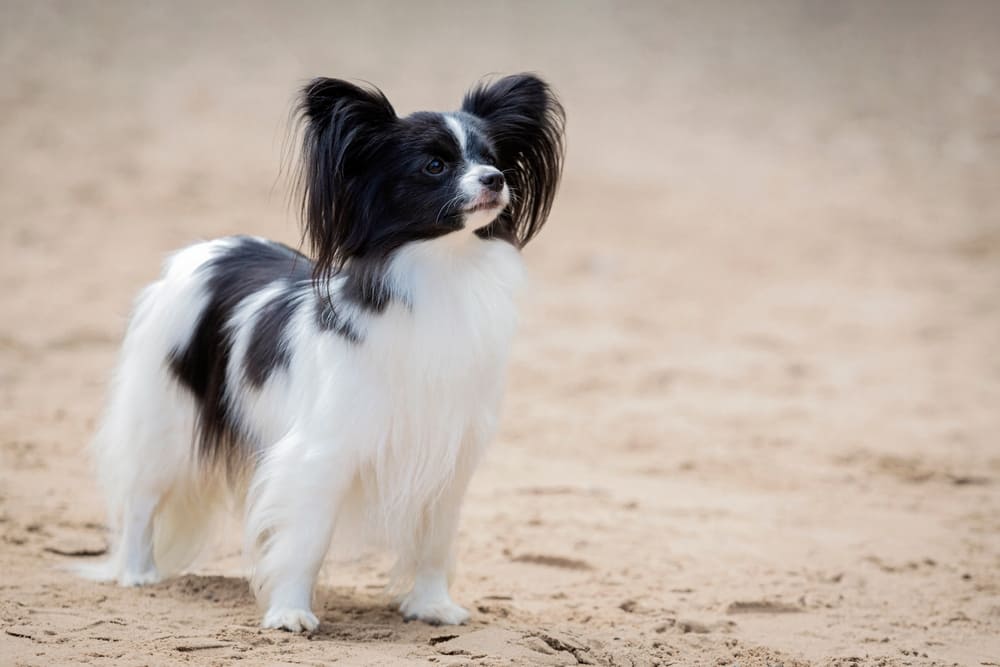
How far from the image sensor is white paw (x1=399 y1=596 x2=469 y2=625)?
412 centimetres

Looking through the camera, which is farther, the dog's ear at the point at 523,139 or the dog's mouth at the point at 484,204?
the dog's ear at the point at 523,139

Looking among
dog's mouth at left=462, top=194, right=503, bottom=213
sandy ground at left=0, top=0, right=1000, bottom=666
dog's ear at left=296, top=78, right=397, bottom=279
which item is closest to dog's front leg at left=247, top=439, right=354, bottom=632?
sandy ground at left=0, top=0, right=1000, bottom=666

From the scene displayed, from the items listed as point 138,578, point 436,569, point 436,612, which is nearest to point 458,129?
point 436,569

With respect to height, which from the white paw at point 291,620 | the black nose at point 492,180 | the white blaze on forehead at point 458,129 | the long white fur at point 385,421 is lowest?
the white paw at point 291,620

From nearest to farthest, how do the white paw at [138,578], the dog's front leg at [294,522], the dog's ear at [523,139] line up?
the dog's front leg at [294,522] < the dog's ear at [523,139] < the white paw at [138,578]

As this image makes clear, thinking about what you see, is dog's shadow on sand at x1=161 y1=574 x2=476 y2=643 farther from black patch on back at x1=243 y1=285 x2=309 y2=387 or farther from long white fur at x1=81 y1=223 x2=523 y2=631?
black patch on back at x1=243 y1=285 x2=309 y2=387

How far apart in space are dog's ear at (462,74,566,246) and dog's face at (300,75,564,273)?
184 mm

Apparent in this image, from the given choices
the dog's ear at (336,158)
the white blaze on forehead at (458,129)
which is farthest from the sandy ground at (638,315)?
the white blaze on forehead at (458,129)

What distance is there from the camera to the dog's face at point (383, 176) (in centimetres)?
365

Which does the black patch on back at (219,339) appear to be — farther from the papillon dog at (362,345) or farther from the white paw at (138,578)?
the white paw at (138,578)

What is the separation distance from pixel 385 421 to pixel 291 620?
2.22 ft

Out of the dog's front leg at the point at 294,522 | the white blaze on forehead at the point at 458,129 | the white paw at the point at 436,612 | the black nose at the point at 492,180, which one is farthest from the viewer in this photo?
the white paw at the point at 436,612

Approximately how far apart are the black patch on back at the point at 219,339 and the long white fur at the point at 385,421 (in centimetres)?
4

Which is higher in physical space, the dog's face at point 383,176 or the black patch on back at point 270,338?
the dog's face at point 383,176
